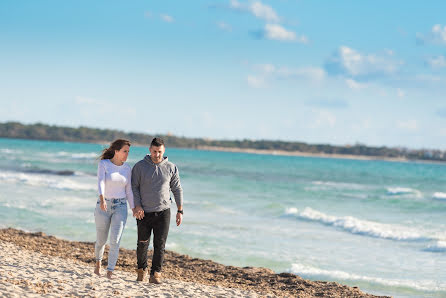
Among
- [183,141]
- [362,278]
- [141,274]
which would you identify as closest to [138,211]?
[141,274]

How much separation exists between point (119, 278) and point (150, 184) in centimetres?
160

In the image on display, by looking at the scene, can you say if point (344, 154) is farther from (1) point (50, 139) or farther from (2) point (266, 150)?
(1) point (50, 139)

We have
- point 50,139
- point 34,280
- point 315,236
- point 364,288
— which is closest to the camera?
point 34,280

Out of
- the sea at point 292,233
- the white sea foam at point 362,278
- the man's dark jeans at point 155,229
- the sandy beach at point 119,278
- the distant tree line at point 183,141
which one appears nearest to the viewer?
the sandy beach at point 119,278

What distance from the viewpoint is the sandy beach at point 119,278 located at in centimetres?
621

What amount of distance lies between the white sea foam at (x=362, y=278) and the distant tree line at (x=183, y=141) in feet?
373

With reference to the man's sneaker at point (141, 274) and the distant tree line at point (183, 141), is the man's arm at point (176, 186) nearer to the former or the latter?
the man's sneaker at point (141, 274)

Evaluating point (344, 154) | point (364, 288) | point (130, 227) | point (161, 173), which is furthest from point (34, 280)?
point (344, 154)

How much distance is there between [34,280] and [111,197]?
4.47 feet

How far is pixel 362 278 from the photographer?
988 cm

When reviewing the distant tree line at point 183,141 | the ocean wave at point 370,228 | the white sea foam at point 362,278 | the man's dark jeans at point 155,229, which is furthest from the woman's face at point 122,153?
the distant tree line at point 183,141

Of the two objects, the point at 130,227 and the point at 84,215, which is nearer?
the point at 130,227

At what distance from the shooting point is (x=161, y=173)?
6402mm

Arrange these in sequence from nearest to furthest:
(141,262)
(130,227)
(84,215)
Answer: (141,262) < (130,227) < (84,215)
